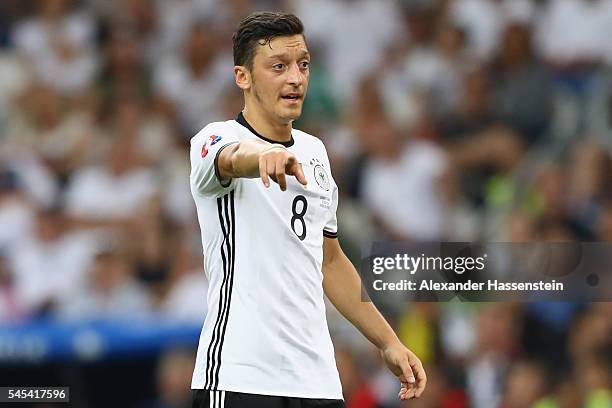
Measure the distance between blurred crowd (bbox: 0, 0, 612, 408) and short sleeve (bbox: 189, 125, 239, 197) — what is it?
3.47 meters

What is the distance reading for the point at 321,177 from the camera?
4207 millimetres

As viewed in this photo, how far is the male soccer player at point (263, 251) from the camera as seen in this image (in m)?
3.91

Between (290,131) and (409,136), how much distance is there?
195 inches

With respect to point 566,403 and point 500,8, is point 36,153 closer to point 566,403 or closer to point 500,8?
point 500,8

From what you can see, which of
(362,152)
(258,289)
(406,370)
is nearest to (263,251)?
(258,289)

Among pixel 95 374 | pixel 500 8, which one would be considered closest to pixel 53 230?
pixel 95 374

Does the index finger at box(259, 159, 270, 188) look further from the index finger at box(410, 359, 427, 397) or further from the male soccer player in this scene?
the index finger at box(410, 359, 427, 397)

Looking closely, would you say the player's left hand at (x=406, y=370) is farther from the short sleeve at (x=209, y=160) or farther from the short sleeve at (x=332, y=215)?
the short sleeve at (x=209, y=160)

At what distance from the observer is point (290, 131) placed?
4.24 m

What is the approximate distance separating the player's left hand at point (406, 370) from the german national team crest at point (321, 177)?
0.65 meters

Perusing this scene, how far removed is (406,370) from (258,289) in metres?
0.71

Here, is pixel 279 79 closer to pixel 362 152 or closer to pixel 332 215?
pixel 332 215

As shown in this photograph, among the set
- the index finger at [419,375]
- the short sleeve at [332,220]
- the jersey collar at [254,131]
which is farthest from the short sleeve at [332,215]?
the index finger at [419,375]

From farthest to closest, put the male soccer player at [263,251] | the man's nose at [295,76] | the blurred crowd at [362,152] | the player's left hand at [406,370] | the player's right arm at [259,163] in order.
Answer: the blurred crowd at [362,152] < the player's left hand at [406,370] < the man's nose at [295,76] < the male soccer player at [263,251] < the player's right arm at [259,163]
